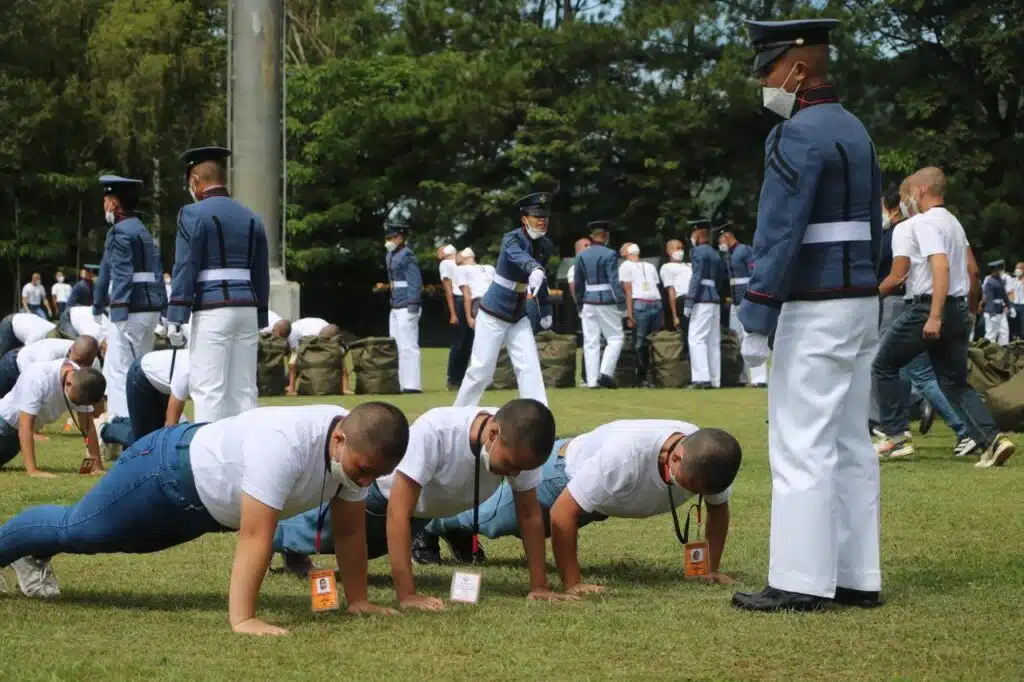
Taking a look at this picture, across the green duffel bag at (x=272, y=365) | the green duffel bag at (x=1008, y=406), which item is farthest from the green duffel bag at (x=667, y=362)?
the green duffel bag at (x=1008, y=406)

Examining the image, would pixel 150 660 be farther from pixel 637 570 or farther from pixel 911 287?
pixel 911 287

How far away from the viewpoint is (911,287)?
11.4 metres

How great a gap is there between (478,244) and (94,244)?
13.4 metres

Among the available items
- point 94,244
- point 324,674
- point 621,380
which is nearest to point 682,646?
point 324,674

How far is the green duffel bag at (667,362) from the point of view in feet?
74.8

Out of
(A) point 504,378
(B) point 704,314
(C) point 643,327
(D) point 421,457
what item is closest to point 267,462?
(D) point 421,457

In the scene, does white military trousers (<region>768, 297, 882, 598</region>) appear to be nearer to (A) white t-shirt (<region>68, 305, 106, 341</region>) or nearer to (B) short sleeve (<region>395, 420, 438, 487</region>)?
(B) short sleeve (<region>395, 420, 438, 487</region>)

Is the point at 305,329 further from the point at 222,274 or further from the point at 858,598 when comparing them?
the point at 858,598

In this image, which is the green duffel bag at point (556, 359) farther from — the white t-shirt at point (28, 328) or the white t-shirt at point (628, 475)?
the white t-shirt at point (628, 475)

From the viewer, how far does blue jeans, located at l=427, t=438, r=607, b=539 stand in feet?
23.8

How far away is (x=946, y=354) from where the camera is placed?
11.4m

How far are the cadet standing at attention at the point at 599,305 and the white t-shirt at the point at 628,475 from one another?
1524cm

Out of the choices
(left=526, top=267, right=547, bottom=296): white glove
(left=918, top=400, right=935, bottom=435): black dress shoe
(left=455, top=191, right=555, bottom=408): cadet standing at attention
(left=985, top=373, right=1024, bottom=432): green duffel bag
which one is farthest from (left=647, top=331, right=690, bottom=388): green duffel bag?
(left=526, top=267, right=547, bottom=296): white glove

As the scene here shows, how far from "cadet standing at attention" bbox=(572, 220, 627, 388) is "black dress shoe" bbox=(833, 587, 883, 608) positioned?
620 inches
